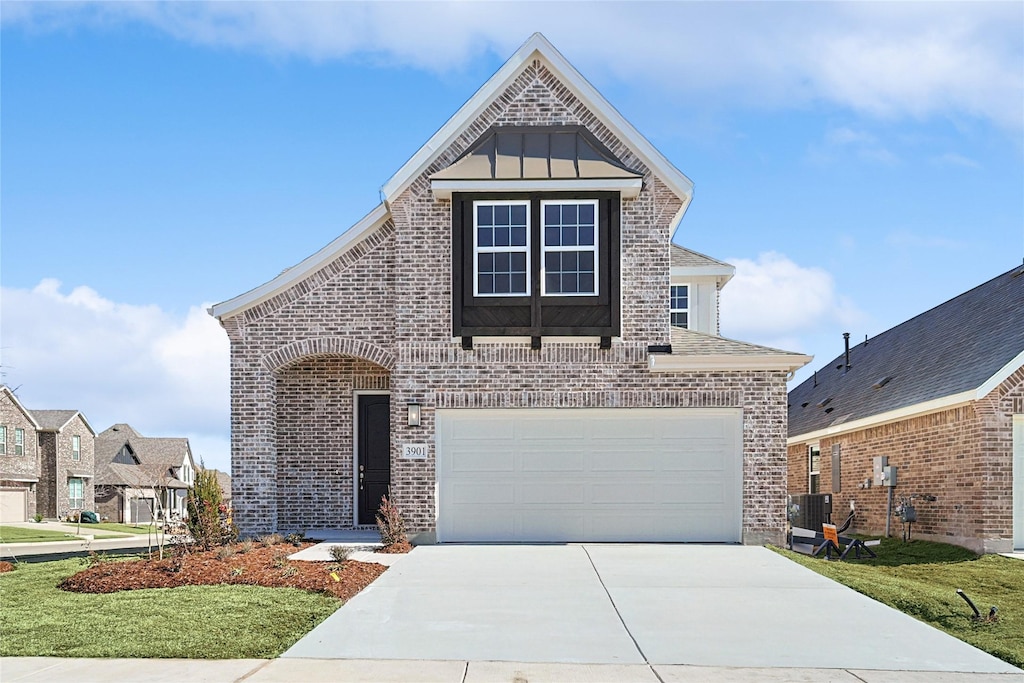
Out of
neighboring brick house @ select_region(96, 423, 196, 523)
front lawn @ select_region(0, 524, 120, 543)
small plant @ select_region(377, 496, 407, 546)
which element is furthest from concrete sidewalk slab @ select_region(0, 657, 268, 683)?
neighboring brick house @ select_region(96, 423, 196, 523)

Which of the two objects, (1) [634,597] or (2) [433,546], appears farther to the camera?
(2) [433,546]

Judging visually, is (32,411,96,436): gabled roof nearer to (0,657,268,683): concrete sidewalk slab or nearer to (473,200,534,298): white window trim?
(473,200,534,298): white window trim

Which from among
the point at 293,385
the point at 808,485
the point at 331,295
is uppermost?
the point at 331,295

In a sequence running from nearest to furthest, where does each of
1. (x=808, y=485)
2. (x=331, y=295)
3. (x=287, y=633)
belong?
(x=287, y=633)
(x=331, y=295)
(x=808, y=485)

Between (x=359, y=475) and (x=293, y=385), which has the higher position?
(x=293, y=385)

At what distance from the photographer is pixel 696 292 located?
74.9 feet

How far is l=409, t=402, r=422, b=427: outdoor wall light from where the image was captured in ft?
54.2

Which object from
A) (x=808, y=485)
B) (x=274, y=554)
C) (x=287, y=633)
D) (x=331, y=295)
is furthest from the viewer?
(x=808, y=485)

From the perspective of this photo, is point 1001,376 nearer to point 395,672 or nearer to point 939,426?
point 939,426

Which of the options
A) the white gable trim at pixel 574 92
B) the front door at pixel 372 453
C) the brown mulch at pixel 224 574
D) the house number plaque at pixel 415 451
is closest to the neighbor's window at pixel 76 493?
the front door at pixel 372 453

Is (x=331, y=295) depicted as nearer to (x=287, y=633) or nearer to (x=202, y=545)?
(x=202, y=545)

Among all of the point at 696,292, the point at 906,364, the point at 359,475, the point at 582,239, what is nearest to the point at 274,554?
the point at 359,475

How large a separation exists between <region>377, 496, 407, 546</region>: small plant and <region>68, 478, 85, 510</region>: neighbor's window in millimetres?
45743

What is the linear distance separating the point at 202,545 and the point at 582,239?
306 inches
